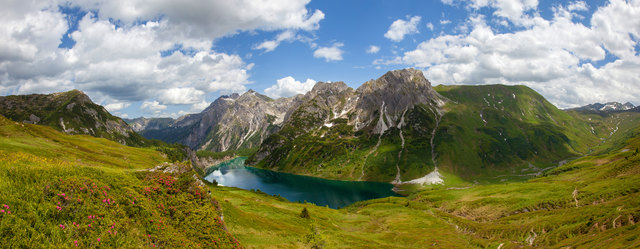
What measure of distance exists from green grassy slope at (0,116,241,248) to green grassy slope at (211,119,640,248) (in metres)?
12.1

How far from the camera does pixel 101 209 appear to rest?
20172 mm

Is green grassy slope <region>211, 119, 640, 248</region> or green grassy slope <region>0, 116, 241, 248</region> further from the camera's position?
green grassy slope <region>211, 119, 640, 248</region>

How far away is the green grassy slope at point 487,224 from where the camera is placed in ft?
143

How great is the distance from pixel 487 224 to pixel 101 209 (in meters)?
93.5

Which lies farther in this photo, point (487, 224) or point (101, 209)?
point (487, 224)

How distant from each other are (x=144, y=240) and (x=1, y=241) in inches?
307

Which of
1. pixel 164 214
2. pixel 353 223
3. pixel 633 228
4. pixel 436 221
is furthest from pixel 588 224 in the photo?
pixel 164 214

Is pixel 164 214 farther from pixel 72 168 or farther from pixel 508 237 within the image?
pixel 508 237

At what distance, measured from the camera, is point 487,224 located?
81688 mm

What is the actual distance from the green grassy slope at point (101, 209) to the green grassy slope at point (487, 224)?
12.1m

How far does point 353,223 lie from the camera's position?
83375 millimetres

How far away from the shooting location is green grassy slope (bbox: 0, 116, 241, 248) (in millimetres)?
16562

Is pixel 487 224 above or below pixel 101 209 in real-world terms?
below

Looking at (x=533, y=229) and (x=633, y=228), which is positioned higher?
(x=633, y=228)
